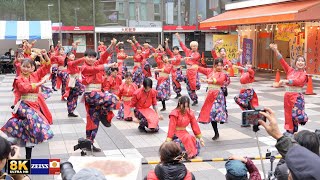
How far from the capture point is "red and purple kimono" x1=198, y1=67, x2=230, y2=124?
7730mm

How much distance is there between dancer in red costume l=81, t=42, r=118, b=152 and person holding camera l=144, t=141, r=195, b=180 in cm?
340

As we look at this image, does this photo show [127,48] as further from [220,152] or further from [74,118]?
[220,152]

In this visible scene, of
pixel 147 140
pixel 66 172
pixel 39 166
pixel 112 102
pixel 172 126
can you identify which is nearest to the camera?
pixel 66 172

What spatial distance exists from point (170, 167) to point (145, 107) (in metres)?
5.21

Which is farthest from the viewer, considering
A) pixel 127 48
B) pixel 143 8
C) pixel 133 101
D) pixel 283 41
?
pixel 143 8

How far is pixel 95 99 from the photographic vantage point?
684 centimetres

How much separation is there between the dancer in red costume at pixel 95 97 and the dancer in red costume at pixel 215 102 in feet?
6.15

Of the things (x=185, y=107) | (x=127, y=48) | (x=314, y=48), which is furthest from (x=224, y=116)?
(x=127, y=48)

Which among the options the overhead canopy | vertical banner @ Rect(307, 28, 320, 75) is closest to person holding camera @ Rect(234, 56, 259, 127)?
vertical banner @ Rect(307, 28, 320, 75)

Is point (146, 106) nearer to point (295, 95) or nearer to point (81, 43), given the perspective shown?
point (295, 95)

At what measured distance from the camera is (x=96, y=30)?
2683cm

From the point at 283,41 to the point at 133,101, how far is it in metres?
15.1

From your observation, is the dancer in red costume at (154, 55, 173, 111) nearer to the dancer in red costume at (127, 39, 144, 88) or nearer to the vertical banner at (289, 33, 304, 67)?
the dancer in red costume at (127, 39, 144, 88)

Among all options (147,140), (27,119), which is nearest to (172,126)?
(147,140)
